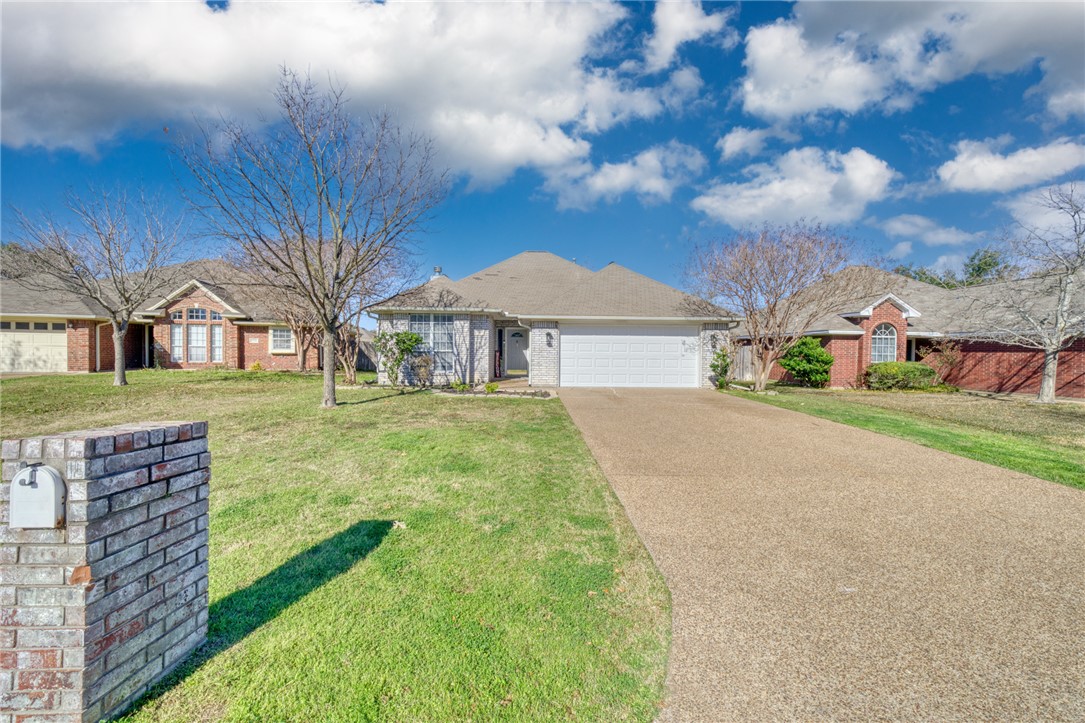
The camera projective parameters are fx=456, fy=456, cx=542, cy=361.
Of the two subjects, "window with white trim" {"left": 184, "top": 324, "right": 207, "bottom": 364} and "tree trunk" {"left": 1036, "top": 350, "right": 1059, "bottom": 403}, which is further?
"window with white trim" {"left": 184, "top": 324, "right": 207, "bottom": 364}

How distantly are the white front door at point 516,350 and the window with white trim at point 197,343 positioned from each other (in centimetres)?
1464

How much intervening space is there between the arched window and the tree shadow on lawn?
20500mm

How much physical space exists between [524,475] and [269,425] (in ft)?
18.6

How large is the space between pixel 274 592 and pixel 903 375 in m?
21.1

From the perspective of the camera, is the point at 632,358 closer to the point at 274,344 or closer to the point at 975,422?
the point at 975,422

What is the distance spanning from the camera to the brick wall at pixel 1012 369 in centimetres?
1582

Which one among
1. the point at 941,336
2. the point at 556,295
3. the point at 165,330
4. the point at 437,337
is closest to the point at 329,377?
the point at 437,337

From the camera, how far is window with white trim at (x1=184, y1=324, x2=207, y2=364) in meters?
21.8

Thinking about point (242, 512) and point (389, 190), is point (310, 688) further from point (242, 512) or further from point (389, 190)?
point (389, 190)

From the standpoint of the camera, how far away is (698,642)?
104 inches

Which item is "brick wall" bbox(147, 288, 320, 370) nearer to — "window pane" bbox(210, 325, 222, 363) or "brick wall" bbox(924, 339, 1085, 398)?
"window pane" bbox(210, 325, 222, 363)

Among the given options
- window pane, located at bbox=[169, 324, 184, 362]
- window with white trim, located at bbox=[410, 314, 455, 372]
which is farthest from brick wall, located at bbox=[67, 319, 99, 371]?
window with white trim, located at bbox=[410, 314, 455, 372]

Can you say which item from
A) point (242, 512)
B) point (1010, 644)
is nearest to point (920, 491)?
point (1010, 644)

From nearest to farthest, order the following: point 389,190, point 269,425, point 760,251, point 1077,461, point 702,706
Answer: point 702,706
point 1077,461
point 269,425
point 389,190
point 760,251
